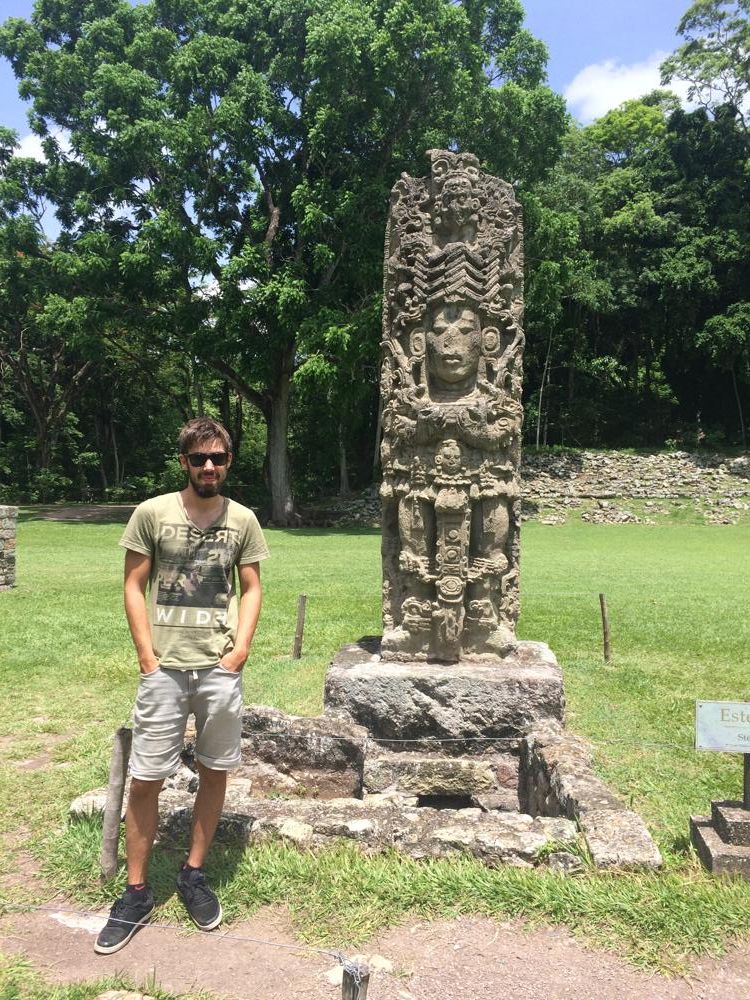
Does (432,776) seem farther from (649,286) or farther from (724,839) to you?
(649,286)

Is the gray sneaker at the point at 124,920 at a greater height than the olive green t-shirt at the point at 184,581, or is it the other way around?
the olive green t-shirt at the point at 184,581

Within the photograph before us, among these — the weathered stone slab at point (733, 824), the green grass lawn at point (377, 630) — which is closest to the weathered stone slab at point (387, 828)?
the green grass lawn at point (377, 630)

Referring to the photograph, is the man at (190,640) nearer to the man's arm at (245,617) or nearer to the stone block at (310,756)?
the man's arm at (245,617)

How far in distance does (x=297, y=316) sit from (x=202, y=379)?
35.1ft

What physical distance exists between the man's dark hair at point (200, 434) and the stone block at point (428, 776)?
243cm

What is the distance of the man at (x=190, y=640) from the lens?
303cm

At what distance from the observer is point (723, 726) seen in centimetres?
341

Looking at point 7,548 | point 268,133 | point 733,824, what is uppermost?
point 268,133

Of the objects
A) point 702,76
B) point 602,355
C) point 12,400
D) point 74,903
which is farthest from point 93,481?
point 74,903

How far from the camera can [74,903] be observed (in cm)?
314

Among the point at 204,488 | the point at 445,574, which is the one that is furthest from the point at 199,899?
the point at 445,574

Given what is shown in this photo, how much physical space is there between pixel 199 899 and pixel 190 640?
3.39 feet

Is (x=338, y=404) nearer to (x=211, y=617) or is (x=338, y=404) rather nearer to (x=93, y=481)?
(x=211, y=617)

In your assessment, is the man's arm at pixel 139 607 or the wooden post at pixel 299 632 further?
the wooden post at pixel 299 632
